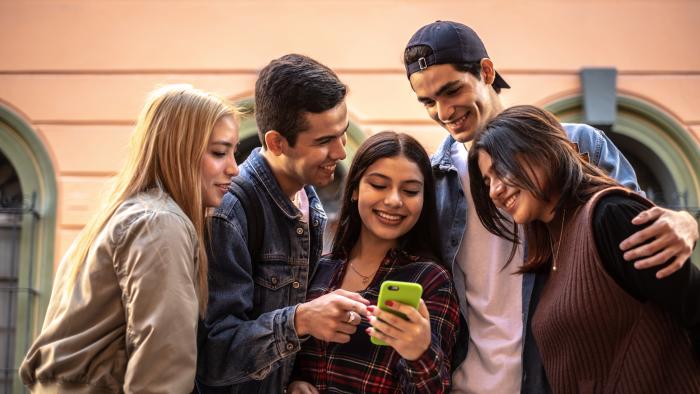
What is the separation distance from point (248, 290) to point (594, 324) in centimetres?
108

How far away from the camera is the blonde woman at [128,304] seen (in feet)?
7.15

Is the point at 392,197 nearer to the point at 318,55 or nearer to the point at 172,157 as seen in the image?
the point at 172,157

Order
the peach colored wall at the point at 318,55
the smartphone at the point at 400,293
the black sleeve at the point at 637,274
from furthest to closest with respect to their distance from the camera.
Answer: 1. the peach colored wall at the point at 318,55
2. the smartphone at the point at 400,293
3. the black sleeve at the point at 637,274

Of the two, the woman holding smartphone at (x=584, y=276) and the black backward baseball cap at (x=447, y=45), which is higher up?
the black backward baseball cap at (x=447, y=45)

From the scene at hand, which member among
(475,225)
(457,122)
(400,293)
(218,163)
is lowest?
(400,293)

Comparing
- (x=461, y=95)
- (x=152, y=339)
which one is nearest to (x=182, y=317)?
(x=152, y=339)

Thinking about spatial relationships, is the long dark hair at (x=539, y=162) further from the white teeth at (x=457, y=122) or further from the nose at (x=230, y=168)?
the nose at (x=230, y=168)

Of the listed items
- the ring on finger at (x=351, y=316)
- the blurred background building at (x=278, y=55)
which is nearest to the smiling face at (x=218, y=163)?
the ring on finger at (x=351, y=316)

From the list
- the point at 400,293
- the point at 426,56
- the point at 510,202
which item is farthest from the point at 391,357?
the point at 426,56

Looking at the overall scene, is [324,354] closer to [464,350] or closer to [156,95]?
[464,350]

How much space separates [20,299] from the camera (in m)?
6.27

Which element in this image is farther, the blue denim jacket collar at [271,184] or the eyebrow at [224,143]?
the blue denim jacket collar at [271,184]

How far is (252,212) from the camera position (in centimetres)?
283

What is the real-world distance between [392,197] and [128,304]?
3.38 ft
